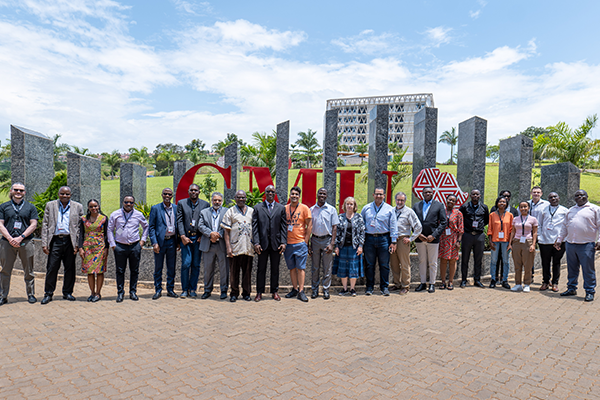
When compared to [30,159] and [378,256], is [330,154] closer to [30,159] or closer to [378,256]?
[378,256]

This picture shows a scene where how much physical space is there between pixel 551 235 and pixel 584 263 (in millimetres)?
756

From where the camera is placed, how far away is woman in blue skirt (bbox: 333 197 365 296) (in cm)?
632

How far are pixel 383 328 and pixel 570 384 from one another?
1951mm

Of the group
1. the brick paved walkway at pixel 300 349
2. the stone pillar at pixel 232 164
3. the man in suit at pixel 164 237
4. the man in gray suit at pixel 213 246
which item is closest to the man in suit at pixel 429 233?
the brick paved walkway at pixel 300 349

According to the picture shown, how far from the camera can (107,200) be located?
26.5 metres

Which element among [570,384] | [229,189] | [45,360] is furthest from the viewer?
[229,189]

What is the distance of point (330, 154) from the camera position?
27.3 ft

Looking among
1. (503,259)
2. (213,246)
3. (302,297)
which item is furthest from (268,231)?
(503,259)

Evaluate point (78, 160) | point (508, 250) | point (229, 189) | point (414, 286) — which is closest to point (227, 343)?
point (414, 286)

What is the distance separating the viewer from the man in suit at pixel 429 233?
21.7 feet

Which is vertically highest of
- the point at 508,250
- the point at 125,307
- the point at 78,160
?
the point at 78,160

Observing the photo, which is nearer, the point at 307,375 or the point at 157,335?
the point at 307,375

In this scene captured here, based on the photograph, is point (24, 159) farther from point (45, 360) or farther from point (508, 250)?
point (508, 250)

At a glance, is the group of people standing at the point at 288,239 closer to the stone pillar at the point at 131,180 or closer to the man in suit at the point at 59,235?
the man in suit at the point at 59,235
